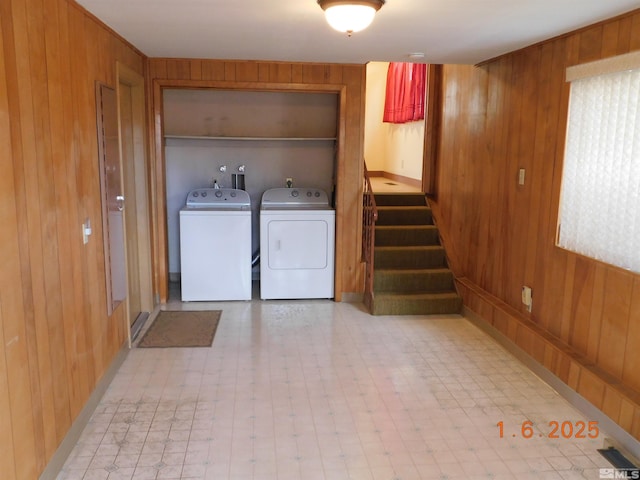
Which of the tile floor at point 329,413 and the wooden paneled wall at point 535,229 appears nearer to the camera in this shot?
the tile floor at point 329,413

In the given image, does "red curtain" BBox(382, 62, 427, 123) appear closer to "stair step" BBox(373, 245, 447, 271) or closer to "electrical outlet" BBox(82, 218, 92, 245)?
"stair step" BBox(373, 245, 447, 271)

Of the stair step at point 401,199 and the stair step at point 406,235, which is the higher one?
the stair step at point 401,199

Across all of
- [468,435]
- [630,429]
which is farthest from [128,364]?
[630,429]

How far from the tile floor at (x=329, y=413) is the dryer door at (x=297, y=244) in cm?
94

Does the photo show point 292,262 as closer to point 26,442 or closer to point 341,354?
point 341,354

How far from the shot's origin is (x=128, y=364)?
12.0 feet

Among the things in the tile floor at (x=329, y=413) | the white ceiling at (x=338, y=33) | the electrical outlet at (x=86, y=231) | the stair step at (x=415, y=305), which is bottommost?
the tile floor at (x=329, y=413)

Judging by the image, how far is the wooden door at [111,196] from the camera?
3262 millimetres

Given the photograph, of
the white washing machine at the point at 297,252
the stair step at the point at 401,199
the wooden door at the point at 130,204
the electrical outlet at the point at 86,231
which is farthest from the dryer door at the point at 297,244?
the electrical outlet at the point at 86,231

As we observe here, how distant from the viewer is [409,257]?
5277 millimetres

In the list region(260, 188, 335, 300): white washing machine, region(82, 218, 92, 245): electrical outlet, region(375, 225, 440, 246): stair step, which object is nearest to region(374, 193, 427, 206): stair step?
region(375, 225, 440, 246): stair step

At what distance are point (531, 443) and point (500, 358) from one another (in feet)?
3.83

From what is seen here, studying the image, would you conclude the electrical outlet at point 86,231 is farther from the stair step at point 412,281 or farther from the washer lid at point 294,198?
the stair step at point 412,281

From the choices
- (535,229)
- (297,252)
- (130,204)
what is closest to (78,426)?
(130,204)
